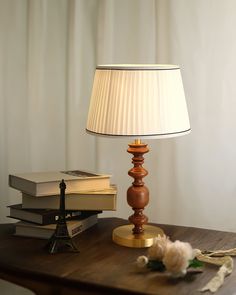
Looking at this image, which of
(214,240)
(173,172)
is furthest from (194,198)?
(214,240)

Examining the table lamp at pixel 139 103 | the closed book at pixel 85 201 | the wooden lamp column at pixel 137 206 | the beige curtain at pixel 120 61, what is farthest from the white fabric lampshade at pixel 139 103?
the beige curtain at pixel 120 61

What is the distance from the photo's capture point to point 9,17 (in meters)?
1.84

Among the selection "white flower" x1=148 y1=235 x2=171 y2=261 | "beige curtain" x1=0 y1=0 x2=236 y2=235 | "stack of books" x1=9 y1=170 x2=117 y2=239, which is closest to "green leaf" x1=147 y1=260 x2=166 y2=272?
"white flower" x1=148 y1=235 x2=171 y2=261

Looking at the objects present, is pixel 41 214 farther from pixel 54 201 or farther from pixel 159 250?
pixel 159 250

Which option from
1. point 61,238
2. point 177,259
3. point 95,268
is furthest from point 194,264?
point 61,238

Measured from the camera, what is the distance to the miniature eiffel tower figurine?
1.33 meters

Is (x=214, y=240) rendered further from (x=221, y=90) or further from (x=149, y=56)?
(x=149, y=56)

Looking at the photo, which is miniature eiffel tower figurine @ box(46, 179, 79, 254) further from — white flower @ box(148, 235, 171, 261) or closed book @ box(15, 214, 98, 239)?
white flower @ box(148, 235, 171, 261)

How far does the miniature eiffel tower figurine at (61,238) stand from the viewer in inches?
52.4

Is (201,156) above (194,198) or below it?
above

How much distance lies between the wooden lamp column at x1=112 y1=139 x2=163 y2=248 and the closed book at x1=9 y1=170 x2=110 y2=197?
0.11 meters

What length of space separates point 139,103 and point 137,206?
30 cm

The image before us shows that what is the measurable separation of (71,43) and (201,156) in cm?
60

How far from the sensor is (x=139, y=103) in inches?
50.7
